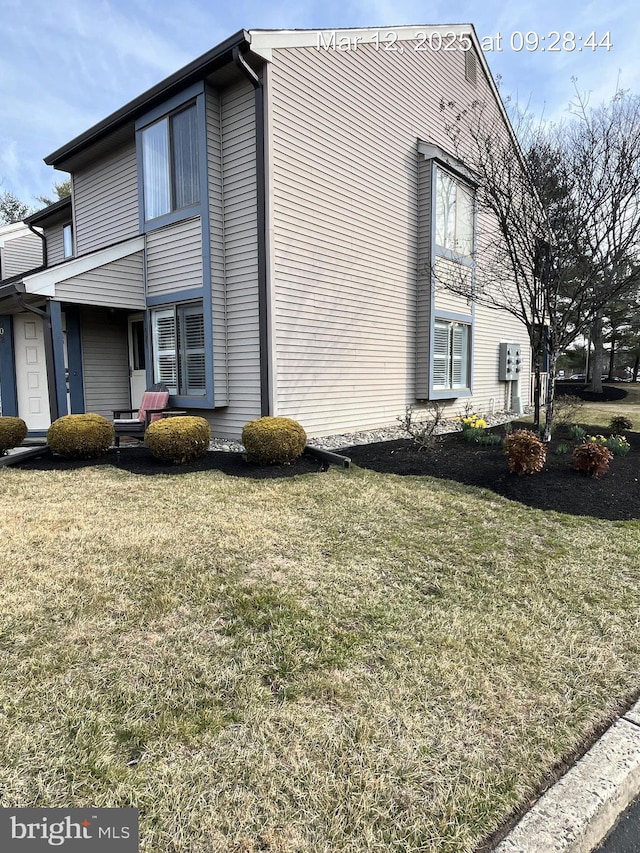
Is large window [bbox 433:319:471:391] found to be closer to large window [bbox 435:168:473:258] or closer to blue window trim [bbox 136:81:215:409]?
large window [bbox 435:168:473:258]

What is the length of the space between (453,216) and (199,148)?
18.9 ft

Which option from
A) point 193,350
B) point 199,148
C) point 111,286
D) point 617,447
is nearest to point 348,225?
point 199,148

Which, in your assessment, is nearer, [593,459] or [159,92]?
[593,459]

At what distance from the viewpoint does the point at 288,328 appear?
7.47 m

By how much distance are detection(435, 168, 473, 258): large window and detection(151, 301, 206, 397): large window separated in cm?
547

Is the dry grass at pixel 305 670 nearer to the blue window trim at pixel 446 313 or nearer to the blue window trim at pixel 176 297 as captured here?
the blue window trim at pixel 176 297

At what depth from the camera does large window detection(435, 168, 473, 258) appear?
10.3 m

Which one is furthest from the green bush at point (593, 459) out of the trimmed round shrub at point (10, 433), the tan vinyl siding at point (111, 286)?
the trimmed round shrub at point (10, 433)

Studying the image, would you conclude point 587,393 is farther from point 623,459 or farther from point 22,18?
point 22,18

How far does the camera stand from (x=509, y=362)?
13.4 m

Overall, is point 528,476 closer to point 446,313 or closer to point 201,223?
point 446,313

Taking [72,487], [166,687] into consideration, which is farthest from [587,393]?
[166,687]

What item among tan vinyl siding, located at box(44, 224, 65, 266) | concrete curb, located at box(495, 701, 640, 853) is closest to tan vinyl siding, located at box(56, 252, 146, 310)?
tan vinyl siding, located at box(44, 224, 65, 266)

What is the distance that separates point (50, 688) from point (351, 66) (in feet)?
31.8
